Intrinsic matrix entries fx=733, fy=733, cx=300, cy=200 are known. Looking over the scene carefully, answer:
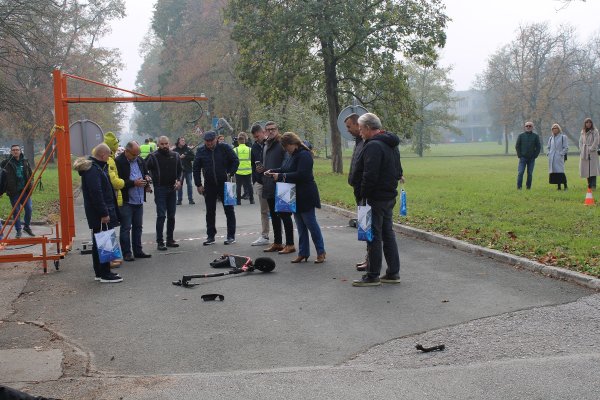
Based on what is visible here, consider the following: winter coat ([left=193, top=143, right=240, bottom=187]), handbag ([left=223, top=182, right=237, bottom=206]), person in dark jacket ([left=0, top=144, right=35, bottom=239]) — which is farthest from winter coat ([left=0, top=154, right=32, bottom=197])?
handbag ([left=223, top=182, right=237, bottom=206])

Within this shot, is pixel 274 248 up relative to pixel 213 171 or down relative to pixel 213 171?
down

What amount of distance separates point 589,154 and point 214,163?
409 inches

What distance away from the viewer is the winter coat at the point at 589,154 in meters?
18.5

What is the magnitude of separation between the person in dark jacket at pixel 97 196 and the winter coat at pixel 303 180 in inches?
99.8

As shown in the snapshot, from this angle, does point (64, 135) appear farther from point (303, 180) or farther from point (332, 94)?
point (332, 94)

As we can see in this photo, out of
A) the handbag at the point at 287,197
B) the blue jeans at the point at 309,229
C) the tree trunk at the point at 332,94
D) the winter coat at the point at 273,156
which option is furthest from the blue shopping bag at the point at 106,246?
the tree trunk at the point at 332,94

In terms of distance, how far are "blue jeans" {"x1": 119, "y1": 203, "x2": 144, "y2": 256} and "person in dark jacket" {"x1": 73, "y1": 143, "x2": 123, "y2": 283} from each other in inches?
56.5

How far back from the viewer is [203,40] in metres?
54.6

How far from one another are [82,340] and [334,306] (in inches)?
102

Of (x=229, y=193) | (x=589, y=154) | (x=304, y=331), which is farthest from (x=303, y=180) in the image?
(x=589, y=154)

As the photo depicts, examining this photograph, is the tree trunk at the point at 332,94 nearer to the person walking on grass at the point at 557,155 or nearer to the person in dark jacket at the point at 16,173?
the person walking on grass at the point at 557,155

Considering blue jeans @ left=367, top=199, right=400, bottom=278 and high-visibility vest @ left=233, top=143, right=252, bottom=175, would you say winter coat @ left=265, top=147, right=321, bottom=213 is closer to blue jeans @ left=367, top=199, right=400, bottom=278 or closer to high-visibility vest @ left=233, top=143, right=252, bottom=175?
blue jeans @ left=367, top=199, right=400, bottom=278

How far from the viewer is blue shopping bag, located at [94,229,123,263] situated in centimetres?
948

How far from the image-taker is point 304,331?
682 cm
